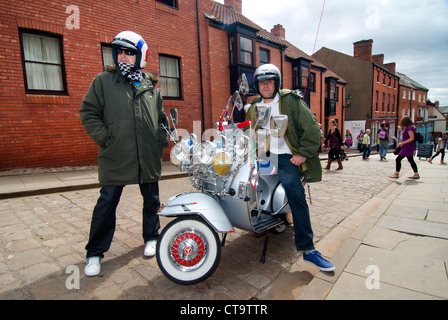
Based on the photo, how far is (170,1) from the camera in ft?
34.7

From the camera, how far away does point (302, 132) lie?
8.48 feet

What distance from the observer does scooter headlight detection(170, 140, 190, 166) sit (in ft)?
7.50

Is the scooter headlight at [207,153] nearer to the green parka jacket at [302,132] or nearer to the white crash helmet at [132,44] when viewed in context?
the green parka jacket at [302,132]

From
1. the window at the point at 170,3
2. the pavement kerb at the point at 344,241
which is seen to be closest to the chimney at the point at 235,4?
the window at the point at 170,3

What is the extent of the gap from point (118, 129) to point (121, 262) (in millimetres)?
1369

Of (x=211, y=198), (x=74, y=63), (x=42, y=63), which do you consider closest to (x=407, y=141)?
(x=211, y=198)

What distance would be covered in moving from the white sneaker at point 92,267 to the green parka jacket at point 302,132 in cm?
220

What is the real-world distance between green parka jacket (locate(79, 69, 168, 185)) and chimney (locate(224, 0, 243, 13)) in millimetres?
17052

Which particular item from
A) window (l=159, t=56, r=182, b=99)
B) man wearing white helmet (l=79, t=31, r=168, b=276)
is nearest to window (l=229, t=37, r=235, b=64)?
window (l=159, t=56, r=182, b=99)

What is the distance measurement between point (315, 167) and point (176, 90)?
29.8 ft

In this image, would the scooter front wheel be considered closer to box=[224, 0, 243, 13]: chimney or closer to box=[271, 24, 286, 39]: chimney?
box=[224, 0, 243, 13]: chimney

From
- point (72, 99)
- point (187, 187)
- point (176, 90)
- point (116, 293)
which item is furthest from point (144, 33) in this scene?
point (116, 293)

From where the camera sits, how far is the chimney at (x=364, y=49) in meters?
28.9
